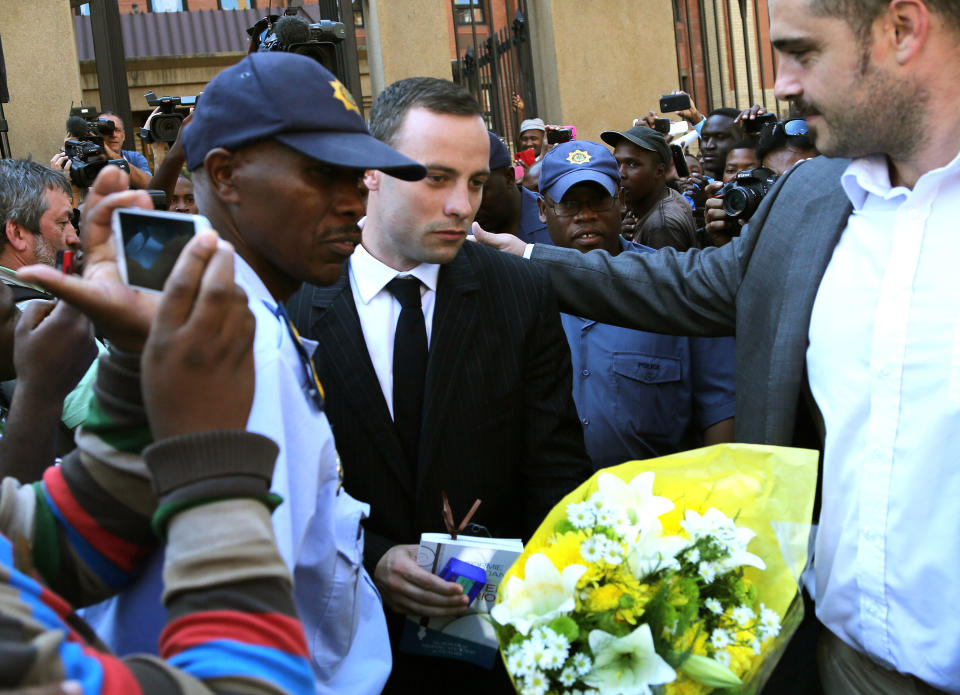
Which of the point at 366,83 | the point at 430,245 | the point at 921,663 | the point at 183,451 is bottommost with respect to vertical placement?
the point at 921,663

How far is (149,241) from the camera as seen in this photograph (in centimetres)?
118

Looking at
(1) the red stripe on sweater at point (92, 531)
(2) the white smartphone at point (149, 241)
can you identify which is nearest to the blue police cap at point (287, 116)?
(2) the white smartphone at point (149, 241)

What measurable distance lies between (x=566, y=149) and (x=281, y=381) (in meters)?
2.55

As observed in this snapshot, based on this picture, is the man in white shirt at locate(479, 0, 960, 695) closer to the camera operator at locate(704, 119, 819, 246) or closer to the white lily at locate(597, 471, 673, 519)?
the white lily at locate(597, 471, 673, 519)

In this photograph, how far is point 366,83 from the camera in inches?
530

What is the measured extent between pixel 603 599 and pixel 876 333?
0.84m

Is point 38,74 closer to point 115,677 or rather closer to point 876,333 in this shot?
point 876,333

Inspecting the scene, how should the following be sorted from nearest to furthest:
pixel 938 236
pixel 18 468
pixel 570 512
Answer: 1. pixel 570 512
2. pixel 18 468
3. pixel 938 236

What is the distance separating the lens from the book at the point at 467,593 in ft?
6.39

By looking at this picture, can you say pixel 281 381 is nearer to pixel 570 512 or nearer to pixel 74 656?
pixel 74 656

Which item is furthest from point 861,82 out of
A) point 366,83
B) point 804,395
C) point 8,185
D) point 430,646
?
point 366,83

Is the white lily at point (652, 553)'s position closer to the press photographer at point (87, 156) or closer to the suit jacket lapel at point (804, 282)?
the suit jacket lapel at point (804, 282)

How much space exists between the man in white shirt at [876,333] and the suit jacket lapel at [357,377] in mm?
872

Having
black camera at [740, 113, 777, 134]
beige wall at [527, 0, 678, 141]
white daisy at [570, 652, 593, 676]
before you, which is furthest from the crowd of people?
beige wall at [527, 0, 678, 141]
